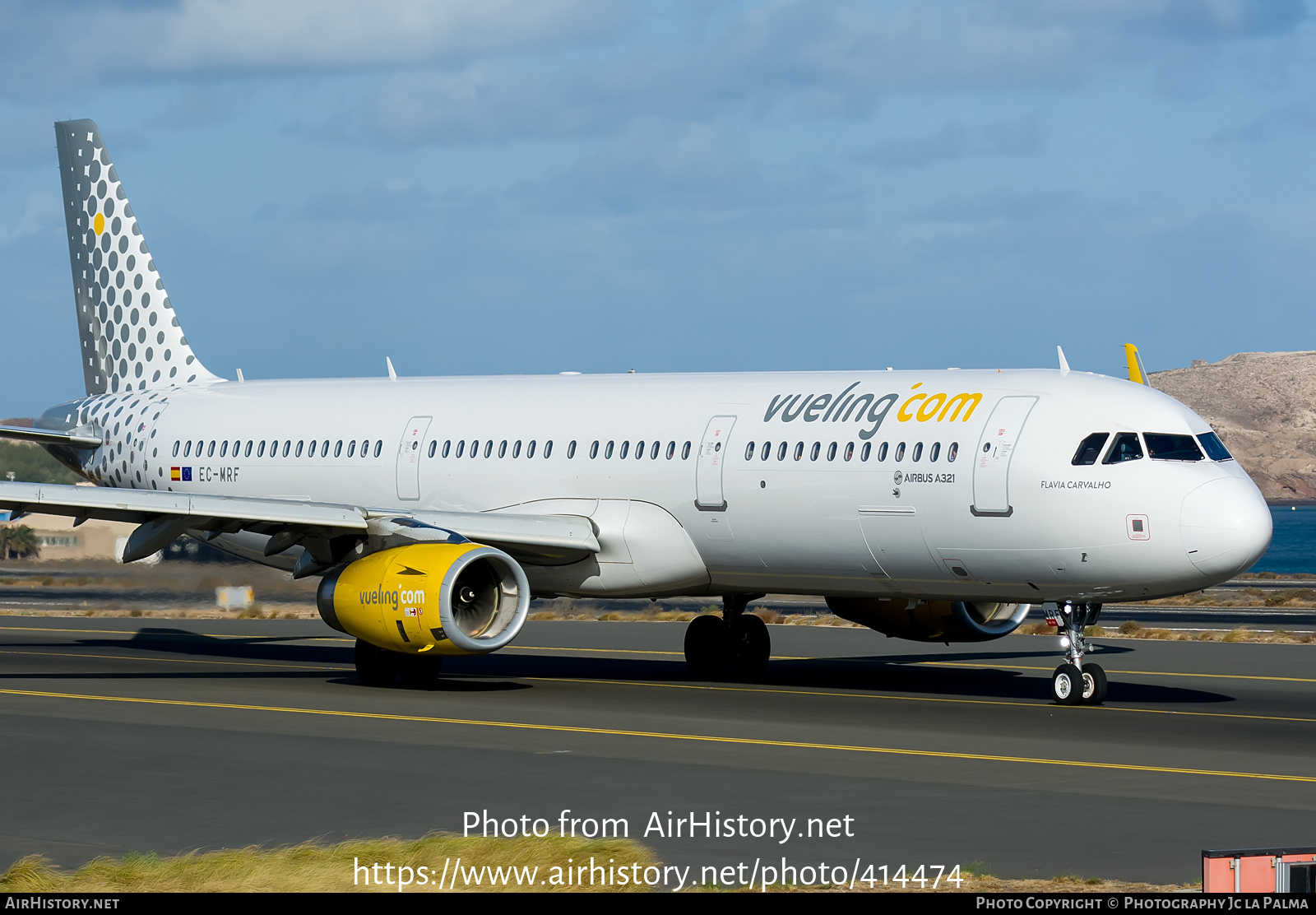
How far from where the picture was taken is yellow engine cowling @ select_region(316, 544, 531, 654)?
2214cm

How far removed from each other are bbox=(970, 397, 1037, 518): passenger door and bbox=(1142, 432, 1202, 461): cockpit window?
151cm

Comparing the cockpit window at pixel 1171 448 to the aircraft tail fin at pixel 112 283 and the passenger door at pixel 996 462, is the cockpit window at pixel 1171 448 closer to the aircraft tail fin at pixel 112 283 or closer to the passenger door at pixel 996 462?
the passenger door at pixel 996 462

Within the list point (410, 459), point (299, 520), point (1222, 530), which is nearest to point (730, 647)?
point (410, 459)

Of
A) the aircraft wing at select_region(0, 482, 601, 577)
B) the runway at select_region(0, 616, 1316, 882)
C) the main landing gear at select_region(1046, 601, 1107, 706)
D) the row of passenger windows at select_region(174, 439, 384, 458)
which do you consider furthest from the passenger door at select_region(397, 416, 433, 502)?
the main landing gear at select_region(1046, 601, 1107, 706)

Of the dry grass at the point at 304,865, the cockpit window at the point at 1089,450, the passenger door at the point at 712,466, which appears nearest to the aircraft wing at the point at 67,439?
the passenger door at the point at 712,466

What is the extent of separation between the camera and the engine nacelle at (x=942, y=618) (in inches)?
1014

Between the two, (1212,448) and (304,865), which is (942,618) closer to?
(1212,448)

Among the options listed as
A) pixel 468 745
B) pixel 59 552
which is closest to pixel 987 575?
pixel 468 745

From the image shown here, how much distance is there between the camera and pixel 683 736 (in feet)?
61.4

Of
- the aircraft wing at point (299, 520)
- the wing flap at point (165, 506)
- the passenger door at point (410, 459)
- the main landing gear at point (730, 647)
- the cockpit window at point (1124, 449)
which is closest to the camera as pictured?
the cockpit window at point (1124, 449)

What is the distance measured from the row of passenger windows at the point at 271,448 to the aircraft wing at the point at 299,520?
11.0 feet
